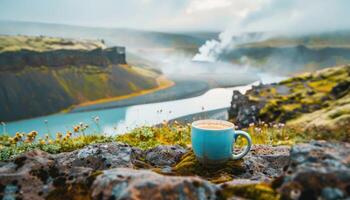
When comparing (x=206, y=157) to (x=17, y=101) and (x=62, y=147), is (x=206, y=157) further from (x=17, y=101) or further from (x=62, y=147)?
(x=17, y=101)

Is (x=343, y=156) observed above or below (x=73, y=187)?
above

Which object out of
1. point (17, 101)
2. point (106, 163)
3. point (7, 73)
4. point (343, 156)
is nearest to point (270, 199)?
point (343, 156)

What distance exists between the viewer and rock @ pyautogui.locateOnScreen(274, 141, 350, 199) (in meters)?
3.32

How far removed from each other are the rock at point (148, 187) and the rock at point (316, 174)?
857 millimetres

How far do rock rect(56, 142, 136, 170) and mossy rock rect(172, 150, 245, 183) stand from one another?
882mm

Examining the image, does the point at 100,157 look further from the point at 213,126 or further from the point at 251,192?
the point at 251,192

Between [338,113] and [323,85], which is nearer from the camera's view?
[338,113]

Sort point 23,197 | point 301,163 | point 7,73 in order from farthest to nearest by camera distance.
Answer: point 7,73, point 23,197, point 301,163

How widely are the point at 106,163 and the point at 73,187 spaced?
1345 mm

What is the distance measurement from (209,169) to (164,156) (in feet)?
3.78

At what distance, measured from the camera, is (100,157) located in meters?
5.72

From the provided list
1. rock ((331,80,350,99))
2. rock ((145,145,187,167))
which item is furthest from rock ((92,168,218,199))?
rock ((331,80,350,99))

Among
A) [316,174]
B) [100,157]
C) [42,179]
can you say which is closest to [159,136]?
[100,157]

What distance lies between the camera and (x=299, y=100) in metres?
96.8
